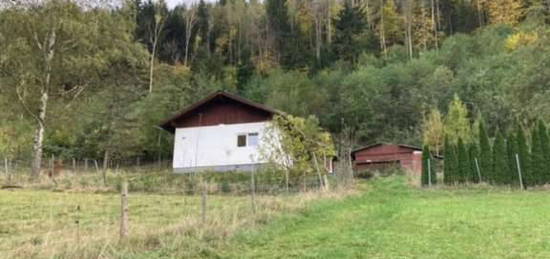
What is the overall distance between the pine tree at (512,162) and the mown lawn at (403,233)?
6.97m

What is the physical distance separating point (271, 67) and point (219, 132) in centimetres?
2920

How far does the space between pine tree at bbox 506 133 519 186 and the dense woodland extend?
6.55ft

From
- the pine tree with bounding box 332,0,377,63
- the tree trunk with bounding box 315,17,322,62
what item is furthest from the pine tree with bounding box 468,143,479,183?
the pine tree with bounding box 332,0,377,63

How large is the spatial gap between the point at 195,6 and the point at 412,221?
2206 inches

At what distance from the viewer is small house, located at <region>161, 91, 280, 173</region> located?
26.5m

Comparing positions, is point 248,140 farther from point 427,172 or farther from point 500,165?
point 500,165

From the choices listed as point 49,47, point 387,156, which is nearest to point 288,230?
point 49,47

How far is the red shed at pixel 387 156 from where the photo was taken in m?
32.7

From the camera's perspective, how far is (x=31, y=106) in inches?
992

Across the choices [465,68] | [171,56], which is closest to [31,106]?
[171,56]

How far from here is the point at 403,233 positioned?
349 inches

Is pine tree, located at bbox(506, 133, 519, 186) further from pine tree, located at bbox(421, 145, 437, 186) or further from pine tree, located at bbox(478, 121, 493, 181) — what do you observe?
pine tree, located at bbox(421, 145, 437, 186)

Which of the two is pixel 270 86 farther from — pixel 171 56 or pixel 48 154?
pixel 48 154

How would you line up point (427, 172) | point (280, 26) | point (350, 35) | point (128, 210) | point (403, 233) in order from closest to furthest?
point (403, 233) → point (128, 210) → point (427, 172) → point (350, 35) → point (280, 26)
